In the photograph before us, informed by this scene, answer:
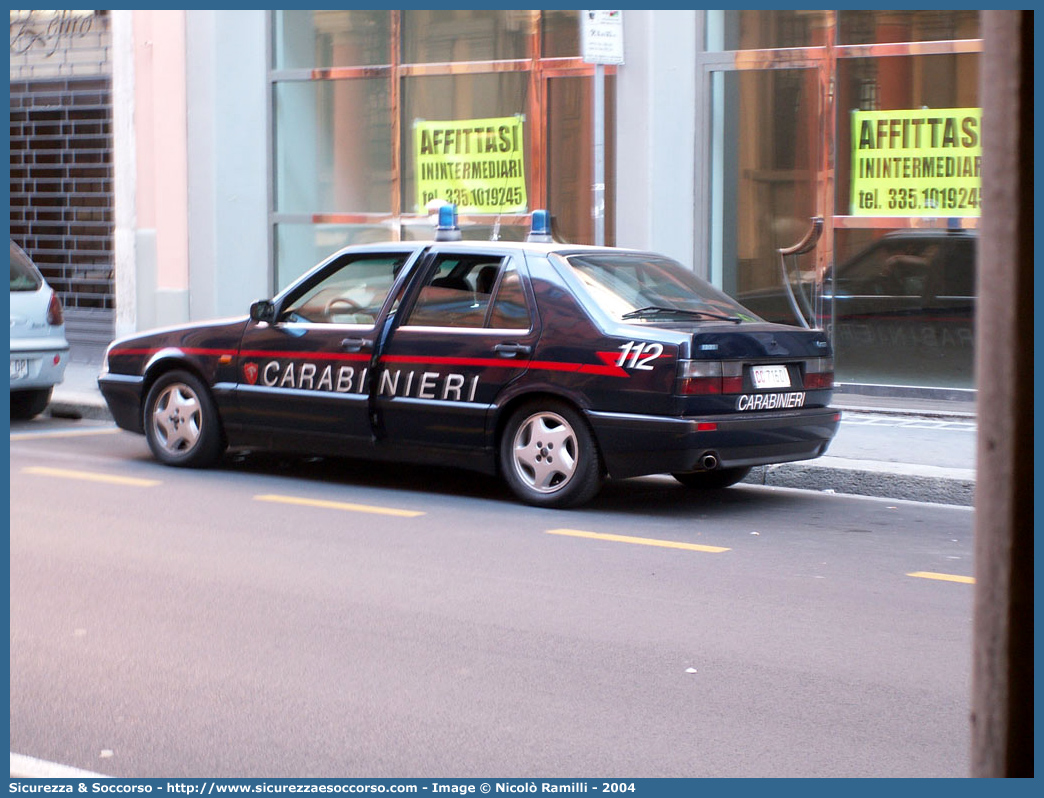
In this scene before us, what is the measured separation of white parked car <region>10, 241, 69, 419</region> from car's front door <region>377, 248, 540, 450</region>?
15.5 ft

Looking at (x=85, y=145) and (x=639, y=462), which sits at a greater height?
(x=85, y=145)

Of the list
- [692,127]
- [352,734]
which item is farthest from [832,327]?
[352,734]

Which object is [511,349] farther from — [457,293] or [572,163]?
[572,163]

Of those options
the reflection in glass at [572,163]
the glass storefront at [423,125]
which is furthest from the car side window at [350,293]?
the reflection in glass at [572,163]

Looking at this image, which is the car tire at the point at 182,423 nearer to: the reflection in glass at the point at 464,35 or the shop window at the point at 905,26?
the reflection in glass at the point at 464,35

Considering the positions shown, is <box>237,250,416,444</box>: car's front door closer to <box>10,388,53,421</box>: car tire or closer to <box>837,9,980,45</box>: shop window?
<box>10,388,53,421</box>: car tire

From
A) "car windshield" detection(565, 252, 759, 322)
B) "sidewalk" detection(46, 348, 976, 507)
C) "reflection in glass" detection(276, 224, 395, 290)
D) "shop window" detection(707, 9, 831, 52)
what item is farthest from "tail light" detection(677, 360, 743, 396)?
"reflection in glass" detection(276, 224, 395, 290)

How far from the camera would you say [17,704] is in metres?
4.61

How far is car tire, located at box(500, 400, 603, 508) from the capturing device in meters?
8.28

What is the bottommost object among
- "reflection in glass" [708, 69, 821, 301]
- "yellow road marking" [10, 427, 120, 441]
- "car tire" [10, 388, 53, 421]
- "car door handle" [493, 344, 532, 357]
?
"yellow road marking" [10, 427, 120, 441]

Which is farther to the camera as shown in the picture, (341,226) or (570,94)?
(341,226)

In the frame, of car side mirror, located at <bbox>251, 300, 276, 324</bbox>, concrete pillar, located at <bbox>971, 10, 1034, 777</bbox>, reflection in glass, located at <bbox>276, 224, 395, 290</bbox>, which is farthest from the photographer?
reflection in glass, located at <bbox>276, 224, 395, 290</bbox>
